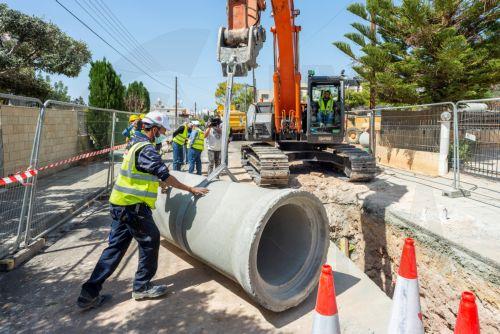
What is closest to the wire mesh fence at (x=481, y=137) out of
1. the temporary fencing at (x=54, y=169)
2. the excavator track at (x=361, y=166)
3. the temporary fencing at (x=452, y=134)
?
the temporary fencing at (x=452, y=134)

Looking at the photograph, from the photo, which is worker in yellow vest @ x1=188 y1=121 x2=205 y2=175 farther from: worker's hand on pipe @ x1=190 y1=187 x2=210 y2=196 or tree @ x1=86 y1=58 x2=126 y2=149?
tree @ x1=86 y1=58 x2=126 y2=149

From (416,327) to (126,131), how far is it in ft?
26.7

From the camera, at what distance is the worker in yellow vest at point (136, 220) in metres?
3.49

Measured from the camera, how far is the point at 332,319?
2.70 metres

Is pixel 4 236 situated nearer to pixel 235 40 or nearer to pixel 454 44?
pixel 235 40

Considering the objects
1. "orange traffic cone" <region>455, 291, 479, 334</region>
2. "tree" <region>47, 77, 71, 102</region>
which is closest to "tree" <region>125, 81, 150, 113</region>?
"tree" <region>47, 77, 71, 102</region>

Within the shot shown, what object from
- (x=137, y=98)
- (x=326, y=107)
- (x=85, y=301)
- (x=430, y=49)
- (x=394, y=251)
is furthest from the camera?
(x=137, y=98)

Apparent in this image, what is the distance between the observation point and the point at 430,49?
1090 cm

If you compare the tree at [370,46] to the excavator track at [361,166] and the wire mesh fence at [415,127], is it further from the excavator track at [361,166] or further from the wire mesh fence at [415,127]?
the excavator track at [361,166]

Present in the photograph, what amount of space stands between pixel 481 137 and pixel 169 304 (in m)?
6.77

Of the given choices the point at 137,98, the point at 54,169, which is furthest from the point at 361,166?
the point at 137,98

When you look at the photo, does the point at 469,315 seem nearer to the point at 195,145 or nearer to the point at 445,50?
the point at 195,145

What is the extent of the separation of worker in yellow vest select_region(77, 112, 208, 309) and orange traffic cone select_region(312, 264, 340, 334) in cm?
167

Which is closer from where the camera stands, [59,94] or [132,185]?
[132,185]
